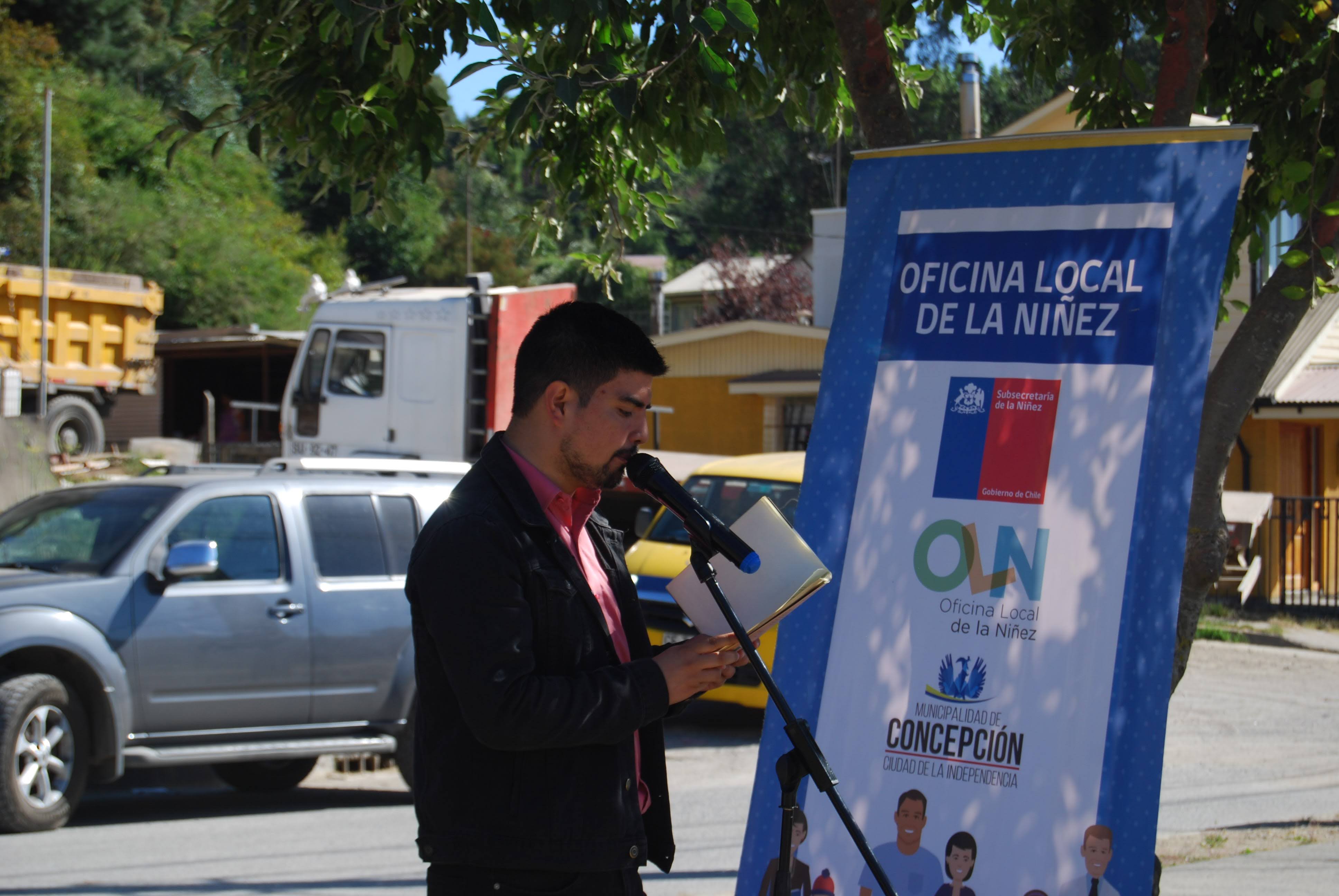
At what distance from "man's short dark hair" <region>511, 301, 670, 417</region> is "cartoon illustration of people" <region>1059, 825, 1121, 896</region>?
6.03 ft

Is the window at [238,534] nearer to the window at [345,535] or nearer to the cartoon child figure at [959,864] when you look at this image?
the window at [345,535]

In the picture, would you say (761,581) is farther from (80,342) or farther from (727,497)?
(80,342)

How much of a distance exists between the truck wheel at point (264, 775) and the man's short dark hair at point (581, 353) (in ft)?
22.1

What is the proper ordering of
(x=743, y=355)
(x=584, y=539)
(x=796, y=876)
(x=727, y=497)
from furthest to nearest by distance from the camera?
(x=743, y=355) → (x=727, y=497) → (x=796, y=876) → (x=584, y=539)

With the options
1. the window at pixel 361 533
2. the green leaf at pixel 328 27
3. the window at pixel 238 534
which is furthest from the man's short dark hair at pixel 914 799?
the window at pixel 238 534

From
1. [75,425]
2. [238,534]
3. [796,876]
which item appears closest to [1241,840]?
[796,876]

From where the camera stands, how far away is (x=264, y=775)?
8688 mm

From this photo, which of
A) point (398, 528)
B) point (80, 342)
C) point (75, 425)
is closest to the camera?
point (398, 528)

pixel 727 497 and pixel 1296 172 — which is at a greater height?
pixel 1296 172

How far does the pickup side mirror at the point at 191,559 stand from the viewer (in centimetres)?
711

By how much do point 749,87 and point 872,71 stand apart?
3.81ft

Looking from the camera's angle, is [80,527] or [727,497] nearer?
[80,527]

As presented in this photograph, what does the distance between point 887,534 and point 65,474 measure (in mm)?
19008

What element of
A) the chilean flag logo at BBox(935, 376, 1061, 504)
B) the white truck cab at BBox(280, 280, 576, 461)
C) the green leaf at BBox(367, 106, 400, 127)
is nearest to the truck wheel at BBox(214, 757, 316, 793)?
the green leaf at BBox(367, 106, 400, 127)
